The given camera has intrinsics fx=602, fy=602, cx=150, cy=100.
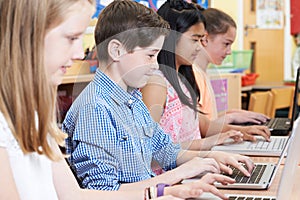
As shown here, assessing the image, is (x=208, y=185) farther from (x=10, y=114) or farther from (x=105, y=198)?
(x=10, y=114)

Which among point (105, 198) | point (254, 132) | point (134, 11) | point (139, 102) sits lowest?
point (254, 132)

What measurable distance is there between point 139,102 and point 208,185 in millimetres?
412

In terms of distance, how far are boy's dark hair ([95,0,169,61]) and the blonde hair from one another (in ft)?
1.97

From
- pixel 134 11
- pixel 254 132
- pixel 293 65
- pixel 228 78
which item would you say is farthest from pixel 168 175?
pixel 293 65

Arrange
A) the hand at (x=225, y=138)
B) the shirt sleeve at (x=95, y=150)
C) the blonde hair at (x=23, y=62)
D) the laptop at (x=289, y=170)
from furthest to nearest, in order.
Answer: the hand at (x=225, y=138) → the shirt sleeve at (x=95, y=150) → the laptop at (x=289, y=170) → the blonde hair at (x=23, y=62)

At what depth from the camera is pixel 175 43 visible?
6.64ft

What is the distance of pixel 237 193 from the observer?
1401 mm

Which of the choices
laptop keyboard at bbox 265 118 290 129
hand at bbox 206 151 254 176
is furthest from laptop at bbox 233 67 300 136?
hand at bbox 206 151 254 176

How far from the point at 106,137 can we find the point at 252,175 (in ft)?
1.39

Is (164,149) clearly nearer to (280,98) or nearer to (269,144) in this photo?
(269,144)

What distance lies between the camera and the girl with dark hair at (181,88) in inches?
70.2

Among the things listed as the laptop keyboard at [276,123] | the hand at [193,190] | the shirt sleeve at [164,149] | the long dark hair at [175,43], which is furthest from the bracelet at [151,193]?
the laptop keyboard at [276,123]

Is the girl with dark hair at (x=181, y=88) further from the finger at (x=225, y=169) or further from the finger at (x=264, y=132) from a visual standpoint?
the finger at (x=225, y=169)

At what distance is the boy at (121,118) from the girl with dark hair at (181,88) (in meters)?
0.13
